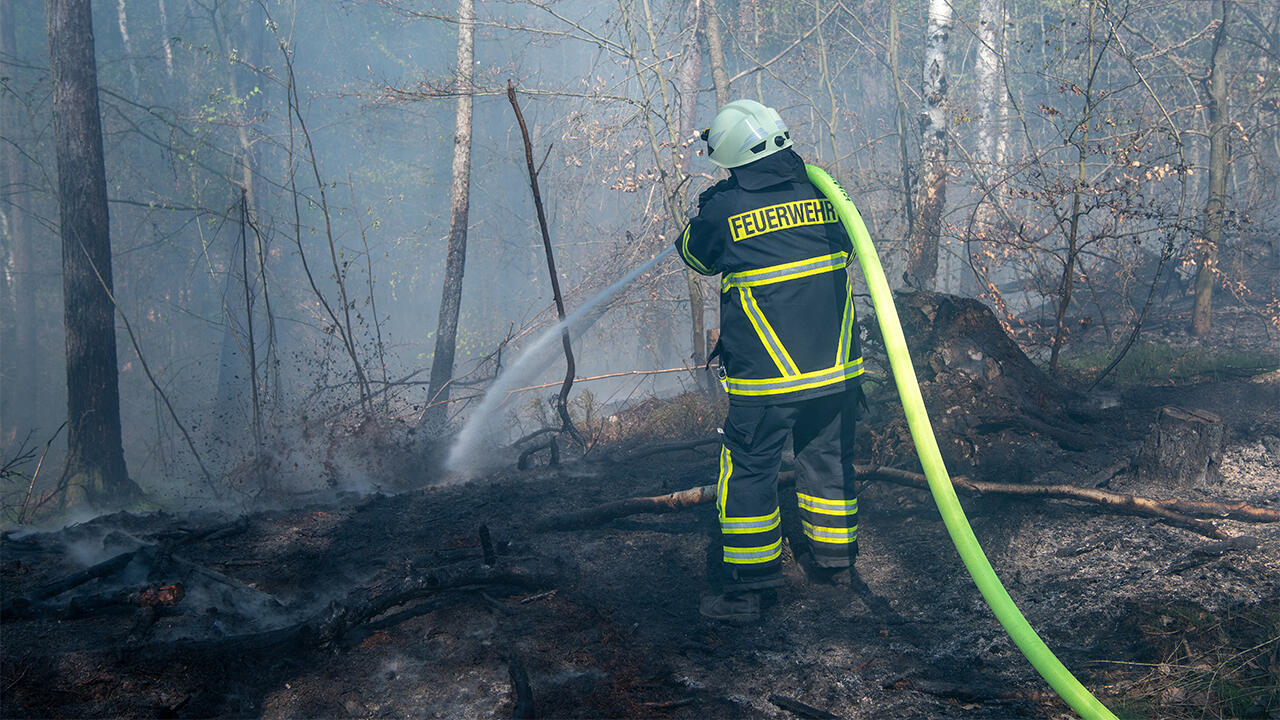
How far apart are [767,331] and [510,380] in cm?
897

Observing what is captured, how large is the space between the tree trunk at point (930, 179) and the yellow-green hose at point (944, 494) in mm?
4876

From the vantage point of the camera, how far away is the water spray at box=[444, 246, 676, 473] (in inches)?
253

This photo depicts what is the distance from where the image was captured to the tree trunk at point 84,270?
705cm

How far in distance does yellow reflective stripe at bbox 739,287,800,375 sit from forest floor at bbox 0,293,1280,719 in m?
1.17

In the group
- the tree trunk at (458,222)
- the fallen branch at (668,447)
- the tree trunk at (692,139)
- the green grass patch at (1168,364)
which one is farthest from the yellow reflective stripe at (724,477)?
the tree trunk at (458,222)

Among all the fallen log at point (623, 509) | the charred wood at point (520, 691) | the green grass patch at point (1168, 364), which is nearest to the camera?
the charred wood at point (520, 691)

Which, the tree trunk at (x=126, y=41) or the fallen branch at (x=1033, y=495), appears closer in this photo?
the fallen branch at (x=1033, y=495)

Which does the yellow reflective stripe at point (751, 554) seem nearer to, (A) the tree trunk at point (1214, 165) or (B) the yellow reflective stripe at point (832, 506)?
(B) the yellow reflective stripe at point (832, 506)

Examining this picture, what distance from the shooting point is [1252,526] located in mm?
3311

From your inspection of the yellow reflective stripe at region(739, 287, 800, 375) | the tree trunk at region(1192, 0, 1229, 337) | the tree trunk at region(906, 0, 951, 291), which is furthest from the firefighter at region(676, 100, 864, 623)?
the tree trunk at region(1192, 0, 1229, 337)

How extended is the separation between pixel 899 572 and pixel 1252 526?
1646 millimetres

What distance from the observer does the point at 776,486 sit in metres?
3.52

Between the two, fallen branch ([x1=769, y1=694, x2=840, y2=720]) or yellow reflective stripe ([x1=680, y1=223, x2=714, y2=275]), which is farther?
yellow reflective stripe ([x1=680, y1=223, x2=714, y2=275])

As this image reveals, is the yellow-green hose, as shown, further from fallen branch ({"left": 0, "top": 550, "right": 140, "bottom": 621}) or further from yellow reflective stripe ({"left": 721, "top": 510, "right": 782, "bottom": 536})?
fallen branch ({"left": 0, "top": 550, "right": 140, "bottom": 621})
